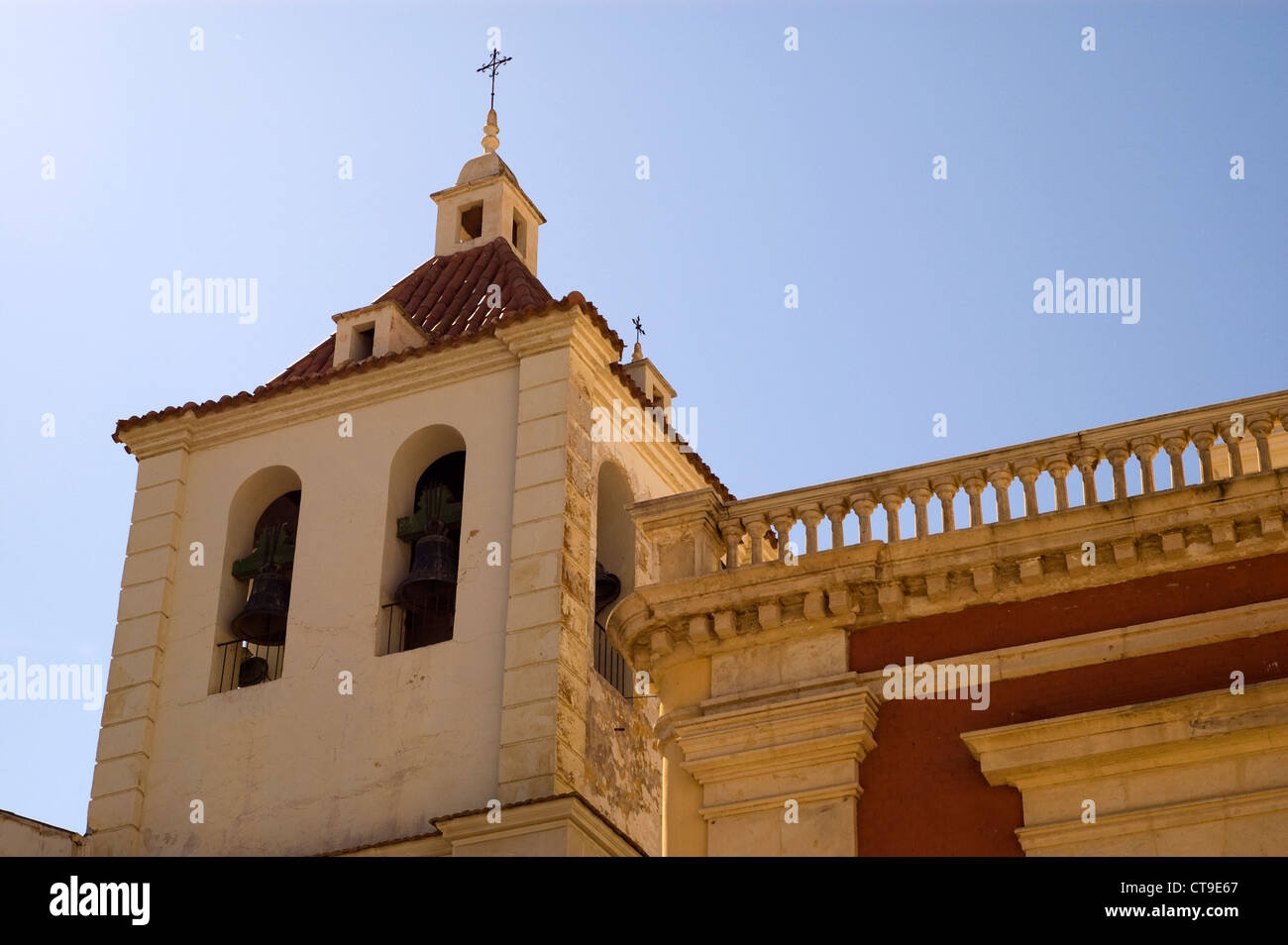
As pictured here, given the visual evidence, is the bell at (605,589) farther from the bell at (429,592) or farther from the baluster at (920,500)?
the baluster at (920,500)

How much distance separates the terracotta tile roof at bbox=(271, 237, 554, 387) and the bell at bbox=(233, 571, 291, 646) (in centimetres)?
220

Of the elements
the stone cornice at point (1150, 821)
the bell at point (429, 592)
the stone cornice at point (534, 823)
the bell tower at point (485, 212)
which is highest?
the bell tower at point (485, 212)

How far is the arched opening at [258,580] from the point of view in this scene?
19234mm

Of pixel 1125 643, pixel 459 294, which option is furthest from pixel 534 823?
pixel 459 294

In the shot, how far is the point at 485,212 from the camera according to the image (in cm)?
2328

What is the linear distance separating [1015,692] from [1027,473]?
1417 mm

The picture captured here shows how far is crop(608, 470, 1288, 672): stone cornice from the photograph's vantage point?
40.0 feet

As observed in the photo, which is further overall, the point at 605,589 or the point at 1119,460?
the point at 605,589

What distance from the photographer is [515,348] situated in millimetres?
19453

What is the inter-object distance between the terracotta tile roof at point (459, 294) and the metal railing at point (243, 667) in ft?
8.73

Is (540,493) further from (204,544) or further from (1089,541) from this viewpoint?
(1089,541)

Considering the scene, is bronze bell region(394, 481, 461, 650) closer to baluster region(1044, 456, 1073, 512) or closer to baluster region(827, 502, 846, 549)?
baluster region(827, 502, 846, 549)

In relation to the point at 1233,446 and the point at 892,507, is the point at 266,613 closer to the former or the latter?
the point at 892,507

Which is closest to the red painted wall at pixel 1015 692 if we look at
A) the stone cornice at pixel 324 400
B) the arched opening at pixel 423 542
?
the arched opening at pixel 423 542
